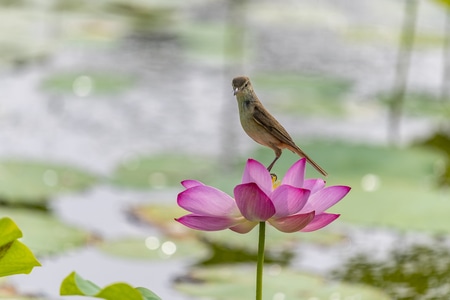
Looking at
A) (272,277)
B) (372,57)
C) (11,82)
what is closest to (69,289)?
(272,277)

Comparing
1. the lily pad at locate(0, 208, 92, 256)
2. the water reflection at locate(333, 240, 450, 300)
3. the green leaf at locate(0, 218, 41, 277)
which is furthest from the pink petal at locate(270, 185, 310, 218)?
the lily pad at locate(0, 208, 92, 256)

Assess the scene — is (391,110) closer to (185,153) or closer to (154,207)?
(185,153)

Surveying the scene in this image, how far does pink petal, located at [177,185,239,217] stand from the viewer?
874 mm

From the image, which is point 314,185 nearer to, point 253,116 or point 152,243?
point 253,116

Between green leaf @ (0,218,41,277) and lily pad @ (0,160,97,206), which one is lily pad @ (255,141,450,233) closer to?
lily pad @ (0,160,97,206)

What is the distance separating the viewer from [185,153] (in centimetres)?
262

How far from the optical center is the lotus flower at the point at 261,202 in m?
0.87

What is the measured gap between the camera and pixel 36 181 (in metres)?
2.27

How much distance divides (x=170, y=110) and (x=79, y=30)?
1038mm

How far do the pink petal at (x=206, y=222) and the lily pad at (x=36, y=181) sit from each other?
1.30m

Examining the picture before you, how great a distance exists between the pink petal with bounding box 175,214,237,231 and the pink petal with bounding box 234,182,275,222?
28 millimetres

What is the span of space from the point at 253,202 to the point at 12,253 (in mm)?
259

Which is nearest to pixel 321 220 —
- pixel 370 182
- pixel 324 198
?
pixel 324 198

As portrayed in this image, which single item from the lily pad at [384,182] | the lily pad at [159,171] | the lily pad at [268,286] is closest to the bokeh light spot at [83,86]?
the lily pad at [159,171]
